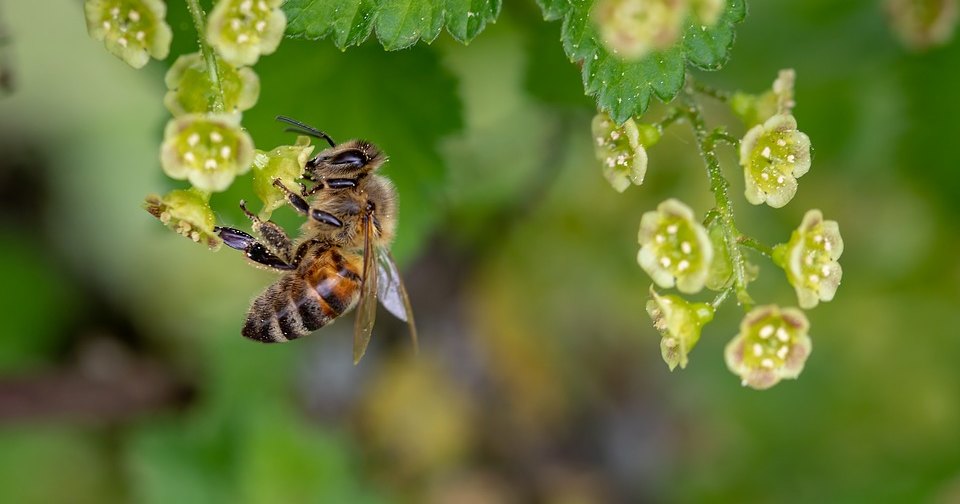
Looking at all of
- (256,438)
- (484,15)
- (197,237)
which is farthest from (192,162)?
(256,438)

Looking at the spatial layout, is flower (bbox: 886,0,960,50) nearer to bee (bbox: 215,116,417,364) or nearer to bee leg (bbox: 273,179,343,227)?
bee (bbox: 215,116,417,364)

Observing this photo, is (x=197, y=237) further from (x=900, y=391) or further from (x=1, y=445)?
(x=900, y=391)

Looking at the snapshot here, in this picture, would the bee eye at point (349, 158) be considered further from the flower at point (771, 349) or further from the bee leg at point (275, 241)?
the flower at point (771, 349)

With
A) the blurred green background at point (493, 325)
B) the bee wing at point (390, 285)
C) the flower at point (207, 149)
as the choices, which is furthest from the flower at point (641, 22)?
the blurred green background at point (493, 325)

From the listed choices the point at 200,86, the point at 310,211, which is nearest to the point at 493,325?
the point at 310,211

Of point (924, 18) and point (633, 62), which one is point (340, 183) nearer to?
point (633, 62)
